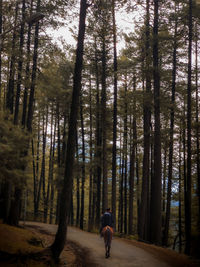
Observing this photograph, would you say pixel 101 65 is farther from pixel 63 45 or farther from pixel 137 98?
pixel 63 45

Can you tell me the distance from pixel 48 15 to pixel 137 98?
6.83m

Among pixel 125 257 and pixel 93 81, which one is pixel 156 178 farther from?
pixel 93 81

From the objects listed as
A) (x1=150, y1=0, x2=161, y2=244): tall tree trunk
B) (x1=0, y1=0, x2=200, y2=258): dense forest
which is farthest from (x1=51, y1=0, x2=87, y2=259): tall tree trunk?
(x1=150, y1=0, x2=161, y2=244): tall tree trunk

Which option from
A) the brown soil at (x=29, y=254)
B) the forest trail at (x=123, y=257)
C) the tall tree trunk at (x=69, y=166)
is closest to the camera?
the brown soil at (x=29, y=254)

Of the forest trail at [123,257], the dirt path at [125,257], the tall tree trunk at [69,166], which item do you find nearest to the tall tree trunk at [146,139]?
the dirt path at [125,257]

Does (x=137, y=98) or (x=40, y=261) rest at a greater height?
(x=137, y=98)

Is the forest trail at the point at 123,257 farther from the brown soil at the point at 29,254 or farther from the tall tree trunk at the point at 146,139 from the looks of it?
the tall tree trunk at the point at 146,139

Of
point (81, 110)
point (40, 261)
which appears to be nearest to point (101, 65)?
point (81, 110)

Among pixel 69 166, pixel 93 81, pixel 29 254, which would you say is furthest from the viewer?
pixel 93 81

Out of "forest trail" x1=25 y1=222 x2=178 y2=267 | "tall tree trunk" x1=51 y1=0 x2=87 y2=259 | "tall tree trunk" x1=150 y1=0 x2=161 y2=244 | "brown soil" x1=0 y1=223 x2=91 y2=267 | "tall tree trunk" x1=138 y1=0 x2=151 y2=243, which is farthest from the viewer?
"tall tree trunk" x1=138 y1=0 x2=151 y2=243

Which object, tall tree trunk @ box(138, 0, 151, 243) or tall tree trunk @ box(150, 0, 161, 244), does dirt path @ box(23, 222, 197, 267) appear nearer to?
tall tree trunk @ box(150, 0, 161, 244)

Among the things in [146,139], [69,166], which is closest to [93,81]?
[146,139]

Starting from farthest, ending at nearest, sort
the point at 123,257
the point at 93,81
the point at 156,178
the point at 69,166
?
the point at 93,81 → the point at 156,178 → the point at 123,257 → the point at 69,166

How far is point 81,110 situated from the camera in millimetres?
23953
